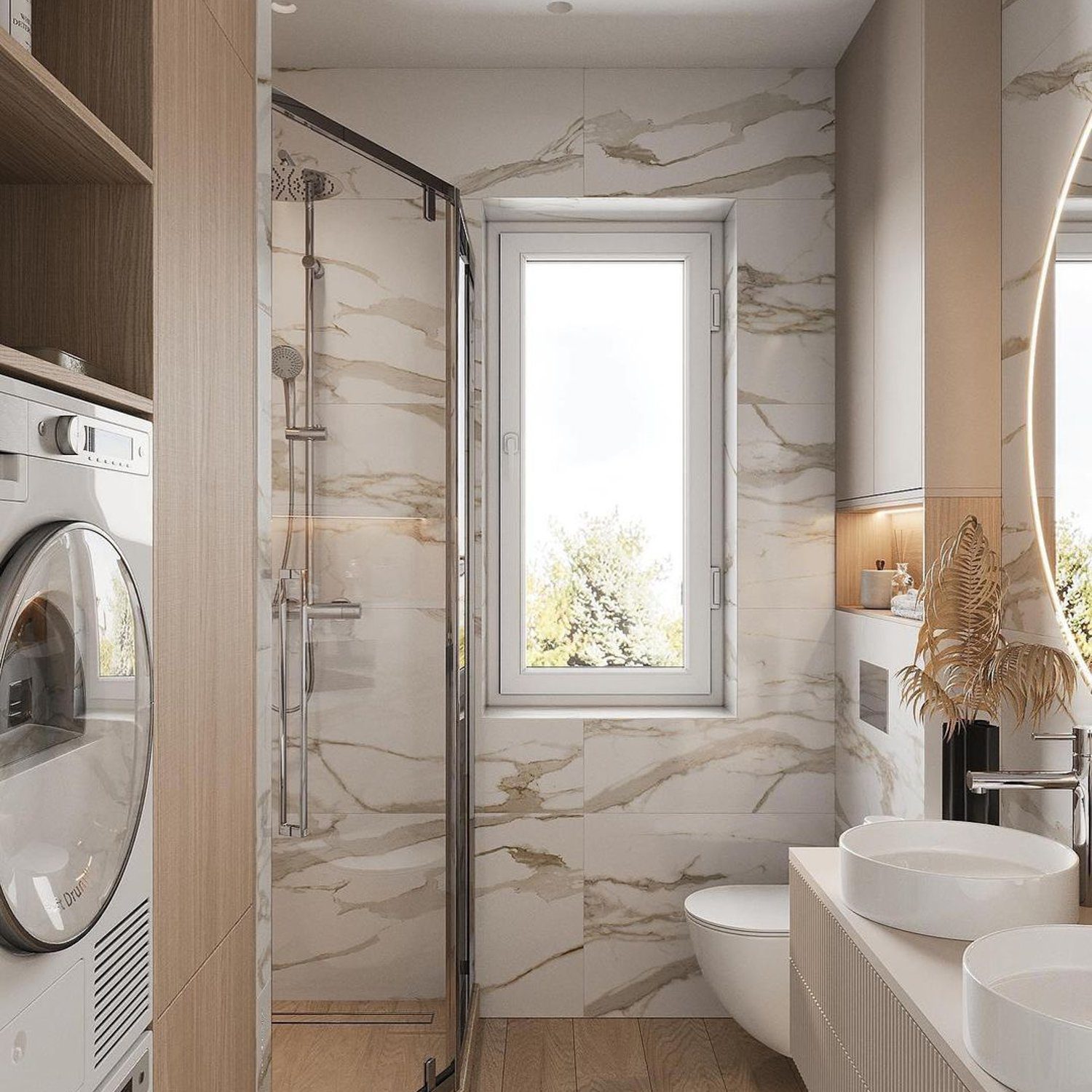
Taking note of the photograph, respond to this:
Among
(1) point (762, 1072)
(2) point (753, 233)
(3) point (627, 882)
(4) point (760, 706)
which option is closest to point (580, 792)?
(3) point (627, 882)

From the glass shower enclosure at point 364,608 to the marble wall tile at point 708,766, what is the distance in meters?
0.58

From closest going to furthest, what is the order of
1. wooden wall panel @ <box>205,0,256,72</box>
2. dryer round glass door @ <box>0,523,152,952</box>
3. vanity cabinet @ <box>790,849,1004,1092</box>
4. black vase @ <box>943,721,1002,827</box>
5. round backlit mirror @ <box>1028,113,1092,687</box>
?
dryer round glass door @ <box>0,523,152,952</box>, vanity cabinet @ <box>790,849,1004,1092</box>, wooden wall panel @ <box>205,0,256,72</box>, round backlit mirror @ <box>1028,113,1092,687</box>, black vase @ <box>943,721,1002,827</box>

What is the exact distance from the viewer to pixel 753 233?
293 cm

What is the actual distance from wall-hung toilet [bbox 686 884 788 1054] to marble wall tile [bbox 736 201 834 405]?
4.57 ft

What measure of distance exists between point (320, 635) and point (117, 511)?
40.9 inches

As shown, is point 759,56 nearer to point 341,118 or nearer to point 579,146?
point 579,146

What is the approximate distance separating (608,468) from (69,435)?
229 cm

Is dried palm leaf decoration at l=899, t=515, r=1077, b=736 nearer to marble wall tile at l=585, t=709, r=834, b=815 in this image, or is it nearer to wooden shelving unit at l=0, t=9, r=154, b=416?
marble wall tile at l=585, t=709, r=834, b=815

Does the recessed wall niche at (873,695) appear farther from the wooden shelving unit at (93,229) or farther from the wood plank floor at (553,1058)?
the wooden shelving unit at (93,229)

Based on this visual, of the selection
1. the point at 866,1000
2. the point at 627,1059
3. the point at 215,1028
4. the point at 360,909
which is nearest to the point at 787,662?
the point at 627,1059

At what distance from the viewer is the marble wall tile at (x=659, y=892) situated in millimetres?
2916

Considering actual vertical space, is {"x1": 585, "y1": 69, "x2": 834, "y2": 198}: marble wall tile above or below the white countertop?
above

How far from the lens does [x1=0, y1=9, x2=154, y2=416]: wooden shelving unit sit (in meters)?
1.14

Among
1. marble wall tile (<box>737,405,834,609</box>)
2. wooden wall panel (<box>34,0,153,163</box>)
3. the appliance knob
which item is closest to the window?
marble wall tile (<box>737,405,834,609</box>)
